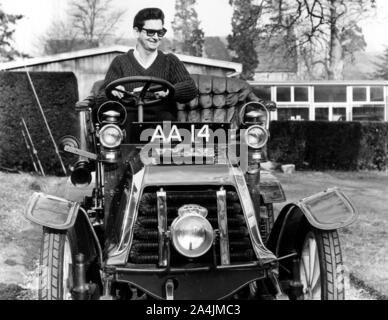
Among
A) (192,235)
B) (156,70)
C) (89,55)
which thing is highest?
(89,55)

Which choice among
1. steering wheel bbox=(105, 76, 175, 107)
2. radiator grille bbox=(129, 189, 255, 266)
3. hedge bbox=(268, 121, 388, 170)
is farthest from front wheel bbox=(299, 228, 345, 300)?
hedge bbox=(268, 121, 388, 170)

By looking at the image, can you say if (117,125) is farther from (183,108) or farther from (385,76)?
(385,76)

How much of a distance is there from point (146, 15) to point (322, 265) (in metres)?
2.60

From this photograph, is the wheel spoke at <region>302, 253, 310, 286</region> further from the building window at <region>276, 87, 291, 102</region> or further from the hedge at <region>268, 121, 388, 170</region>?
the building window at <region>276, 87, 291, 102</region>

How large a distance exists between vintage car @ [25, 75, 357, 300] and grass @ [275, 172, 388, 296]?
156 cm

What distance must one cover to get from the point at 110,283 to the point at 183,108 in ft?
11.3

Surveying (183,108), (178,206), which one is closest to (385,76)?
(183,108)

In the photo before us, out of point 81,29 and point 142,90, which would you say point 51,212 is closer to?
point 142,90

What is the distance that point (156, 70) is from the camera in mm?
4883

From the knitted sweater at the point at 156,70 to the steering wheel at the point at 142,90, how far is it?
8.3 inches

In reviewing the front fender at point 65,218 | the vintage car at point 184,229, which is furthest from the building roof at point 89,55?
the front fender at point 65,218

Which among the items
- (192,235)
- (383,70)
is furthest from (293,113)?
(383,70)

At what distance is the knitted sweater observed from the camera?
4.77 metres
